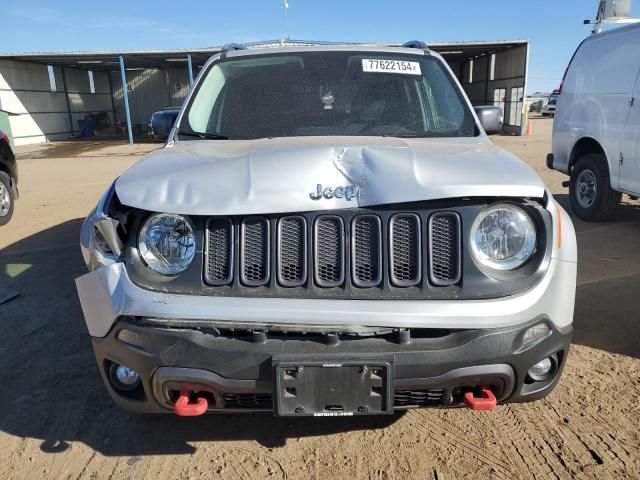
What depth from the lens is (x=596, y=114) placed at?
630 centimetres

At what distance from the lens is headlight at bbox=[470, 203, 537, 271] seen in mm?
2061

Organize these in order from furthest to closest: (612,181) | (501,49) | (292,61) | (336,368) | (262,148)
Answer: (501,49) → (612,181) → (292,61) → (262,148) → (336,368)

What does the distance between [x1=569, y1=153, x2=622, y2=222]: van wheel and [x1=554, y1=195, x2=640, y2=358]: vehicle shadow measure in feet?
0.57

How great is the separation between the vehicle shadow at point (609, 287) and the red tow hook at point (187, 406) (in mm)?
2729

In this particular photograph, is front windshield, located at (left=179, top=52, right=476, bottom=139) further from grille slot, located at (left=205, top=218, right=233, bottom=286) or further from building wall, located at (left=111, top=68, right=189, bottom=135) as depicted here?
building wall, located at (left=111, top=68, right=189, bottom=135)

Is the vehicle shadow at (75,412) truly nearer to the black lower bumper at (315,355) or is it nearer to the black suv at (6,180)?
the black lower bumper at (315,355)

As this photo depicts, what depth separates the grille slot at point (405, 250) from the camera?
202cm

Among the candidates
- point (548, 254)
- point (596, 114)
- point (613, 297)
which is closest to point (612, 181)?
point (596, 114)

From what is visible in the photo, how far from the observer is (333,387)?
6.38ft

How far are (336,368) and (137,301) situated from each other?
0.80m

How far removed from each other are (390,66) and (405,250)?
70.5 inches

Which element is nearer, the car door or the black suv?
the car door

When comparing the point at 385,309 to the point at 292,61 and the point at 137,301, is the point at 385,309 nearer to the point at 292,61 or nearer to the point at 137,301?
the point at 137,301

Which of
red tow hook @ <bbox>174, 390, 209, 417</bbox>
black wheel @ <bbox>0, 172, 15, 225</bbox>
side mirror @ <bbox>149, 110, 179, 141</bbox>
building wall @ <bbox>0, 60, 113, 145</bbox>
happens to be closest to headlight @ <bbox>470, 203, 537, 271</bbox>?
red tow hook @ <bbox>174, 390, 209, 417</bbox>
